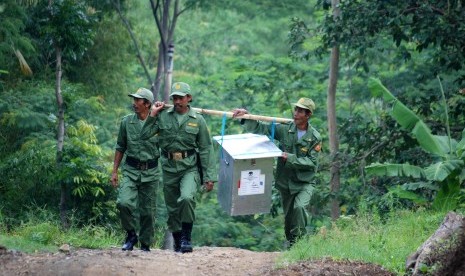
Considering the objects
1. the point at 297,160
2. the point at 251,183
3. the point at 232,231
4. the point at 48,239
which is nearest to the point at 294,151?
the point at 297,160

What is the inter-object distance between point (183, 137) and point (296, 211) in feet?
5.67

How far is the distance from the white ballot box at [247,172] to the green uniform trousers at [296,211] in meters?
0.67

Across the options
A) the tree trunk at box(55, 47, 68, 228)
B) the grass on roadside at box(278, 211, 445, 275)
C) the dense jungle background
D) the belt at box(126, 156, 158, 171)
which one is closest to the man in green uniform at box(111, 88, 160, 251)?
the belt at box(126, 156, 158, 171)

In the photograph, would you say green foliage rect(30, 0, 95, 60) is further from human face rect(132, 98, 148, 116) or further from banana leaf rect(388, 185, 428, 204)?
banana leaf rect(388, 185, 428, 204)

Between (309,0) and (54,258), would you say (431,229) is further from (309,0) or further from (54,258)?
(309,0)

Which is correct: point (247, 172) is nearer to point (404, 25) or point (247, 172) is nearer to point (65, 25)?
point (65, 25)

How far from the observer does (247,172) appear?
10.6 metres

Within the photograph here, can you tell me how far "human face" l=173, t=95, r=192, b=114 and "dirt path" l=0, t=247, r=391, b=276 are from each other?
5.42 feet

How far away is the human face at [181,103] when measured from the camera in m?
10.8

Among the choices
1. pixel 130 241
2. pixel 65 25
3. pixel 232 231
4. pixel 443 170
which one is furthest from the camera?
pixel 232 231

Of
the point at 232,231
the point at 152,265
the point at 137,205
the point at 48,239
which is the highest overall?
the point at 137,205

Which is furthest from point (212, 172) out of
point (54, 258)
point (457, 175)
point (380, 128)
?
point (380, 128)

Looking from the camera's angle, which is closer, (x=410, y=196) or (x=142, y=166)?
(x=142, y=166)

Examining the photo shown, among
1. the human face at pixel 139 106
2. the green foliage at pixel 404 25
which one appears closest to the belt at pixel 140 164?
the human face at pixel 139 106
